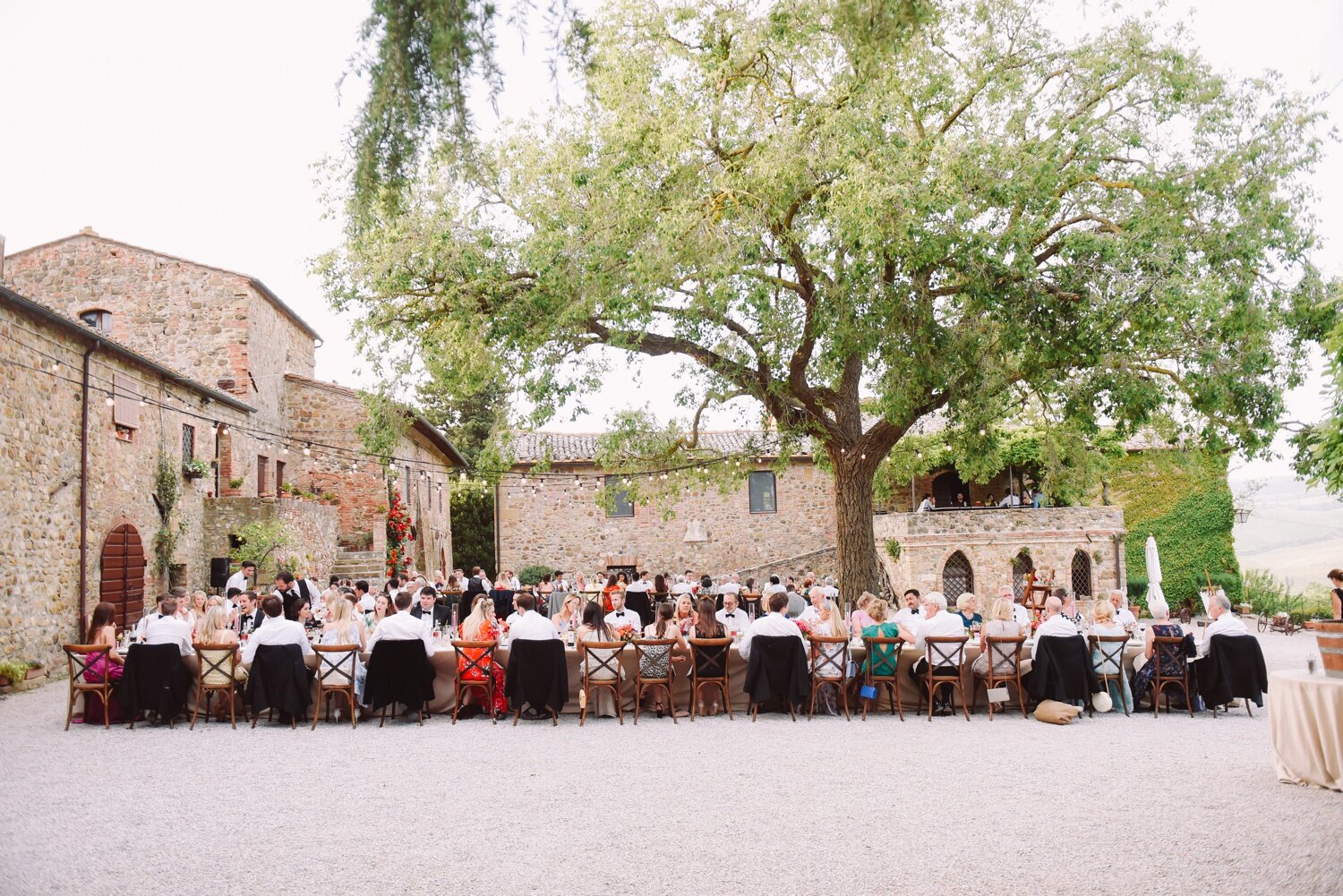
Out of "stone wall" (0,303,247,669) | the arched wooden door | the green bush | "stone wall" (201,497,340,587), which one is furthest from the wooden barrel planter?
the green bush

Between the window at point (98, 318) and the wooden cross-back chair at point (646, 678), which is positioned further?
the window at point (98, 318)

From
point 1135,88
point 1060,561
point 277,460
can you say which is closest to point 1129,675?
point 1135,88

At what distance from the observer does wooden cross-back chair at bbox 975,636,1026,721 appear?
31.0 ft

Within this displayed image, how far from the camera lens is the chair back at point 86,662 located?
894cm

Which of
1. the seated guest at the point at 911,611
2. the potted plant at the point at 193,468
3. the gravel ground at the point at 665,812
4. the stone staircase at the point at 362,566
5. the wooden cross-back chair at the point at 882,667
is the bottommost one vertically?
the gravel ground at the point at 665,812

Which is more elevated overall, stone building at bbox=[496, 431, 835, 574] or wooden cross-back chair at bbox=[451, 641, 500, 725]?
stone building at bbox=[496, 431, 835, 574]

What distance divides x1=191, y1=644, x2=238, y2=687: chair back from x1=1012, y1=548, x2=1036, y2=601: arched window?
2002 cm

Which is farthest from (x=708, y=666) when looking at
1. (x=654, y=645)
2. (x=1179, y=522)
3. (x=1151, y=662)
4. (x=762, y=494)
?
(x=1179, y=522)

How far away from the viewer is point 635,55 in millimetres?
13234

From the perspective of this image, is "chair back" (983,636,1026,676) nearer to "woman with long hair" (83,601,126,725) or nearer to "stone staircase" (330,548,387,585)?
"woman with long hair" (83,601,126,725)

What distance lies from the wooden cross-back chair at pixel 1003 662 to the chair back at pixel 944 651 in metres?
0.31

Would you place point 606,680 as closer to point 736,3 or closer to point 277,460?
point 736,3

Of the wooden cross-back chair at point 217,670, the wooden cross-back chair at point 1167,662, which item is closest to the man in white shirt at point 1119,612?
the wooden cross-back chair at point 1167,662

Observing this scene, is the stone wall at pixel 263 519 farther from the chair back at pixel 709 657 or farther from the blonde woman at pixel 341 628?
the chair back at pixel 709 657
